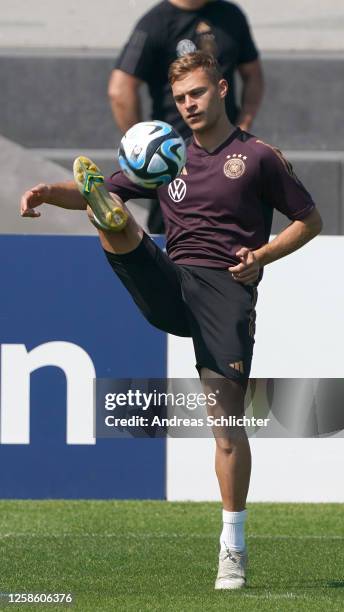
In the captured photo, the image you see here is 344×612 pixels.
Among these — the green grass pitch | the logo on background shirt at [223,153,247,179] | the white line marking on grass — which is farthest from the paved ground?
the logo on background shirt at [223,153,247,179]

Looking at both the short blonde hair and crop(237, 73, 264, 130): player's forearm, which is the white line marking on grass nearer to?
the short blonde hair

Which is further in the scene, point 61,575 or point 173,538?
A: point 173,538

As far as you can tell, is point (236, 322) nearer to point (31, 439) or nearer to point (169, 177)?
point (169, 177)

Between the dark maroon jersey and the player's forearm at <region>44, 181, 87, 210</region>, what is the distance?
0.34 meters

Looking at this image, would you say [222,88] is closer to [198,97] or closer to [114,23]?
[198,97]

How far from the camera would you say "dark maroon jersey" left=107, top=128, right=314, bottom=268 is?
5.45 m

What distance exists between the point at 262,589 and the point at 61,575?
0.80 metres

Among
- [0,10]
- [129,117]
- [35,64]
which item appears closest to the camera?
[129,117]

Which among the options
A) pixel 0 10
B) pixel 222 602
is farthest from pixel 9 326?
pixel 0 10

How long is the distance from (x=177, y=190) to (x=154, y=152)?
11.7 inches

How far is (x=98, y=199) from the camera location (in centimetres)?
514

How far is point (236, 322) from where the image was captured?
5.36 m

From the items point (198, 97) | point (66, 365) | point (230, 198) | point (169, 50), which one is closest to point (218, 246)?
point (230, 198)

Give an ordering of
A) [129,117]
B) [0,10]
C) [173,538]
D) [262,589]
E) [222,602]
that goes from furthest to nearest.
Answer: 1. [0,10]
2. [129,117]
3. [173,538]
4. [262,589]
5. [222,602]
